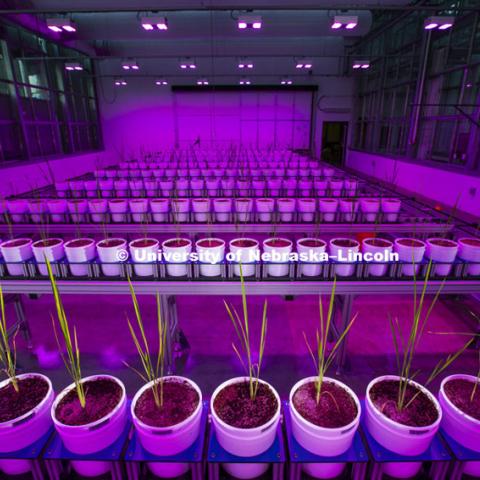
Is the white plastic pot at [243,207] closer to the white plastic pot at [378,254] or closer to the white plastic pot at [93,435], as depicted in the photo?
the white plastic pot at [378,254]

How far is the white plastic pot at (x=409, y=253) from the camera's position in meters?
1.96

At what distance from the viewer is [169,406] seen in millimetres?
1078

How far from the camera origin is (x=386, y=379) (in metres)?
1.20

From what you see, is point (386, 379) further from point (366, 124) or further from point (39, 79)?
point (366, 124)

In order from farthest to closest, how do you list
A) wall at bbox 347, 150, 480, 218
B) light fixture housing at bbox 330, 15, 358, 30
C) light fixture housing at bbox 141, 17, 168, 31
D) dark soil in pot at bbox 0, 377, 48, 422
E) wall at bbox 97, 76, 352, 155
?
wall at bbox 97, 76, 352, 155 → wall at bbox 347, 150, 480, 218 → light fixture housing at bbox 141, 17, 168, 31 → light fixture housing at bbox 330, 15, 358, 30 → dark soil in pot at bbox 0, 377, 48, 422

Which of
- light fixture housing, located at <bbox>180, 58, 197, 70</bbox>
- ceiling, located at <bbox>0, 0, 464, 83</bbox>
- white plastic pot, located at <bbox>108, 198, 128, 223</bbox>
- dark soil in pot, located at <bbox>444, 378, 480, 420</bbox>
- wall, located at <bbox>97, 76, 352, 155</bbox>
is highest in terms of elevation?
ceiling, located at <bbox>0, 0, 464, 83</bbox>

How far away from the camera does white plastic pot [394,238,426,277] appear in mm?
1957

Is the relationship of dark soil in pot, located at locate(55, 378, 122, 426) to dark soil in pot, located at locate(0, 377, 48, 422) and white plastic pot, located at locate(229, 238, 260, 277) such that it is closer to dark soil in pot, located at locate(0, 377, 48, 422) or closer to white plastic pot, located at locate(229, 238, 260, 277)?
dark soil in pot, located at locate(0, 377, 48, 422)

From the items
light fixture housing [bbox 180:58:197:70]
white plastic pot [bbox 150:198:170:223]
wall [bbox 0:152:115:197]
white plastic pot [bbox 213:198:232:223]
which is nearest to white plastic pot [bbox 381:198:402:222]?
white plastic pot [bbox 213:198:232:223]

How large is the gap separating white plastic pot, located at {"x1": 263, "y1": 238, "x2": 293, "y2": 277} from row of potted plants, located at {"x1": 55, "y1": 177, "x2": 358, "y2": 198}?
7.17ft

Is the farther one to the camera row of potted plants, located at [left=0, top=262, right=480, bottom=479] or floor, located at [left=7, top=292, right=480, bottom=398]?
floor, located at [left=7, top=292, right=480, bottom=398]

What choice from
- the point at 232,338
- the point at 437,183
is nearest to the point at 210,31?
the point at 437,183

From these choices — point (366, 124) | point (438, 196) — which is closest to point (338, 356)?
point (438, 196)

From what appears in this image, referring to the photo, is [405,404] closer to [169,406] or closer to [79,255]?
[169,406]
